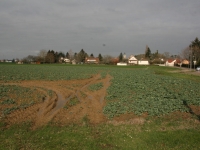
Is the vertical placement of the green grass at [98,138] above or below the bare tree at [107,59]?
below

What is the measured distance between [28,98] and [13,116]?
4628mm

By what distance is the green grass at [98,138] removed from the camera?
765 centimetres

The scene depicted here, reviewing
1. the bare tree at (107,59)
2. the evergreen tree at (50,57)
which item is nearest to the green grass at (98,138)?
the bare tree at (107,59)

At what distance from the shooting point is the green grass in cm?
765

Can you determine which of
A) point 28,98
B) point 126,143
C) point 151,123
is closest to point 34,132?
point 126,143

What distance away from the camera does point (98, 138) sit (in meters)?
8.40

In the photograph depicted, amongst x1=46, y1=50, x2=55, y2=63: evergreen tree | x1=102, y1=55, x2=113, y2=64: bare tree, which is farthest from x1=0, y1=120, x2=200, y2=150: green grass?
x1=46, y1=50, x2=55, y2=63: evergreen tree

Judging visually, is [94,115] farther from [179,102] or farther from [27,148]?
[179,102]

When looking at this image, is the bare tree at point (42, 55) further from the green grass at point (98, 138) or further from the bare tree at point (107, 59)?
the green grass at point (98, 138)

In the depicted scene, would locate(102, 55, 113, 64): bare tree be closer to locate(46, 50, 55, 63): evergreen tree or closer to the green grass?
locate(46, 50, 55, 63): evergreen tree

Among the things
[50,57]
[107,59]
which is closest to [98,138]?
[50,57]

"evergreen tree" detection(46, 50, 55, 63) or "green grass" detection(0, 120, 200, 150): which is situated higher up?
"evergreen tree" detection(46, 50, 55, 63)

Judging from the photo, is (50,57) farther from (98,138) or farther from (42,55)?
(98,138)

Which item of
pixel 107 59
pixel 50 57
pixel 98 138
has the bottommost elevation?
pixel 98 138
